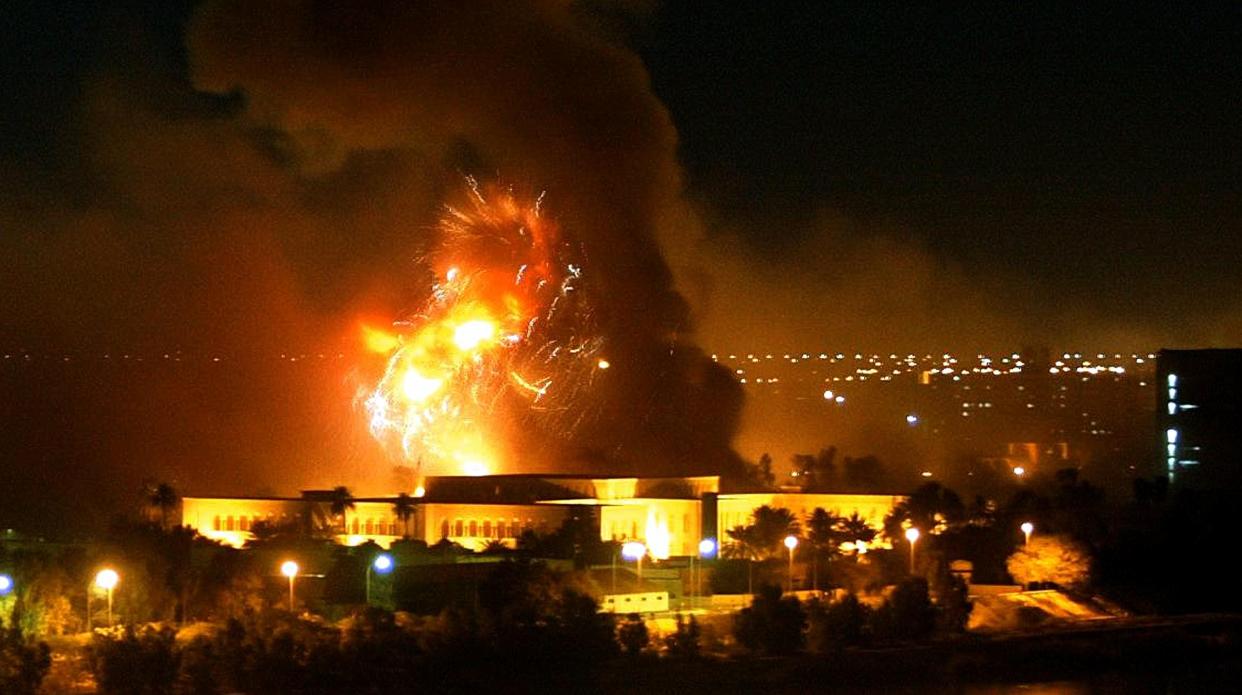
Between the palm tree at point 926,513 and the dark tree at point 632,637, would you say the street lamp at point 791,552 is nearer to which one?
the palm tree at point 926,513

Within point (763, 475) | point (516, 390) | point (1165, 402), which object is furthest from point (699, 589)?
point (1165, 402)

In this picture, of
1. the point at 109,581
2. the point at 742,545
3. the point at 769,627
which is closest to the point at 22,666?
the point at 109,581

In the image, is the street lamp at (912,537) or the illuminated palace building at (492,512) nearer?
the street lamp at (912,537)

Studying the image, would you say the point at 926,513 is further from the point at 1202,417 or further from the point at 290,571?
the point at 1202,417

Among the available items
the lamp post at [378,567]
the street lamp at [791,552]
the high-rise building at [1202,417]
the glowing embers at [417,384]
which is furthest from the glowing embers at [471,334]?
the high-rise building at [1202,417]

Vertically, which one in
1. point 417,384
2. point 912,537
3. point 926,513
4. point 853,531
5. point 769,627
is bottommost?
point 769,627

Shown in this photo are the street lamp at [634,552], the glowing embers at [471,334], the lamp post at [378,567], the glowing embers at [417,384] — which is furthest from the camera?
the glowing embers at [417,384]

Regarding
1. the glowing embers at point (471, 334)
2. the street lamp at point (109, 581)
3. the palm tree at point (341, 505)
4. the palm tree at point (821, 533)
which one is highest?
the glowing embers at point (471, 334)
